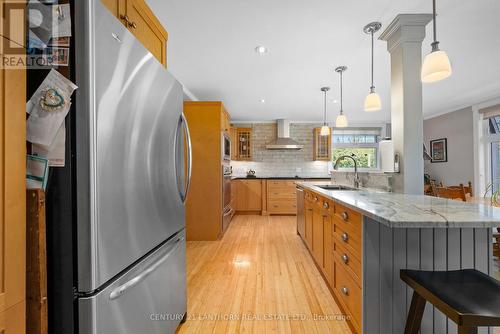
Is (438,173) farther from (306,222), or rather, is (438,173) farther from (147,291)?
(147,291)

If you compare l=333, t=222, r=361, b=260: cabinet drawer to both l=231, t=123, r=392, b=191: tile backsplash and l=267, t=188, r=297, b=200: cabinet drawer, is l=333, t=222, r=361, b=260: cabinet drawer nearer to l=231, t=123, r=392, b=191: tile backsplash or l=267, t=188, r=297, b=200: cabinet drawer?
l=267, t=188, r=297, b=200: cabinet drawer

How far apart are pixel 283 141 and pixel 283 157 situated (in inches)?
22.2

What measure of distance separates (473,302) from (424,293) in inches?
6.1

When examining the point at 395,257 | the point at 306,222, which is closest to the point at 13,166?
the point at 395,257

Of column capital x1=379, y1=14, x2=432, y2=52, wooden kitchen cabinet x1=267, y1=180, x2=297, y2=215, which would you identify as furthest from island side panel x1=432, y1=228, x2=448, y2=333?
wooden kitchen cabinet x1=267, y1=180, x2=297, y2=215

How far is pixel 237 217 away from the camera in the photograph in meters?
5.28

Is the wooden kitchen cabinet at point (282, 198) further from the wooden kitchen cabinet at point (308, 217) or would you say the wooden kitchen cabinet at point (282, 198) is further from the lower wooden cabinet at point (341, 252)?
the lower wooden cabinet at point (341, 252)

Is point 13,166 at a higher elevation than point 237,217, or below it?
higher

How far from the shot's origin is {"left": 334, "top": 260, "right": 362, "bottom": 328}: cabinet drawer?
141cm

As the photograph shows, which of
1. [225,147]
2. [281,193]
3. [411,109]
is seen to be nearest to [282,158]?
[281,193]

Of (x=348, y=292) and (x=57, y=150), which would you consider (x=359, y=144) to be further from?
(x=57, y=150)

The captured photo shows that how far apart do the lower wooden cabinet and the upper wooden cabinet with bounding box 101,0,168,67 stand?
1621 mm

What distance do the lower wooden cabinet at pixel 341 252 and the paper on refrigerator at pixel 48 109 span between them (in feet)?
4.82

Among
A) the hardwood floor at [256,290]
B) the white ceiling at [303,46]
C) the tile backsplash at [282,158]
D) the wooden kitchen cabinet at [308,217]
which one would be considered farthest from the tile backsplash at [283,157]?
the wooden kitchen cabinet at [308,217]
